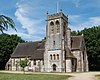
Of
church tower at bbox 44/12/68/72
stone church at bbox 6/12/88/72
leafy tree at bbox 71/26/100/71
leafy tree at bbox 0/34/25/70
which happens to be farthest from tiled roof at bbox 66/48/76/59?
leafy tree at bbox 0/34/25/70

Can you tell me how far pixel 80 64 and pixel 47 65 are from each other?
932 centimetres

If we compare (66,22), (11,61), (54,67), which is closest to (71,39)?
(66,22)

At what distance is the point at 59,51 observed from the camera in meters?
51.6

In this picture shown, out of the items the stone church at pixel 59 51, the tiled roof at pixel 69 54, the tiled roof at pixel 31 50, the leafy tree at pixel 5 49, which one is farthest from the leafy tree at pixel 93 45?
the leafy tree at pixel 5 49

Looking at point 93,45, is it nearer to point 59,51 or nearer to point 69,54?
point 69,54

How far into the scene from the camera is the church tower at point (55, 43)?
51.4 m

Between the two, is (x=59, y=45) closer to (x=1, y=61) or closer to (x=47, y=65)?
(x=47, y=65)

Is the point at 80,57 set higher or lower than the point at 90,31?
lower

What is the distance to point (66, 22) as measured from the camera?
56344mm

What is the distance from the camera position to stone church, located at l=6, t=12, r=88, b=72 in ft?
168

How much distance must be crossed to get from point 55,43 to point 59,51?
9.05ft

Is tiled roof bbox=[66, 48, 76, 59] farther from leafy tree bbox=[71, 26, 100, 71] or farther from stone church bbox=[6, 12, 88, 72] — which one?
leafy tree bbox=[71, 26, 100, 71]

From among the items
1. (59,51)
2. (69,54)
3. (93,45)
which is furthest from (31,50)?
(93,45)

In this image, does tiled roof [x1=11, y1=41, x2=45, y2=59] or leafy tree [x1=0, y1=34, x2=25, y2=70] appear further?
leafy tree [x1=0, y1=34, x2=25, y2=70]
